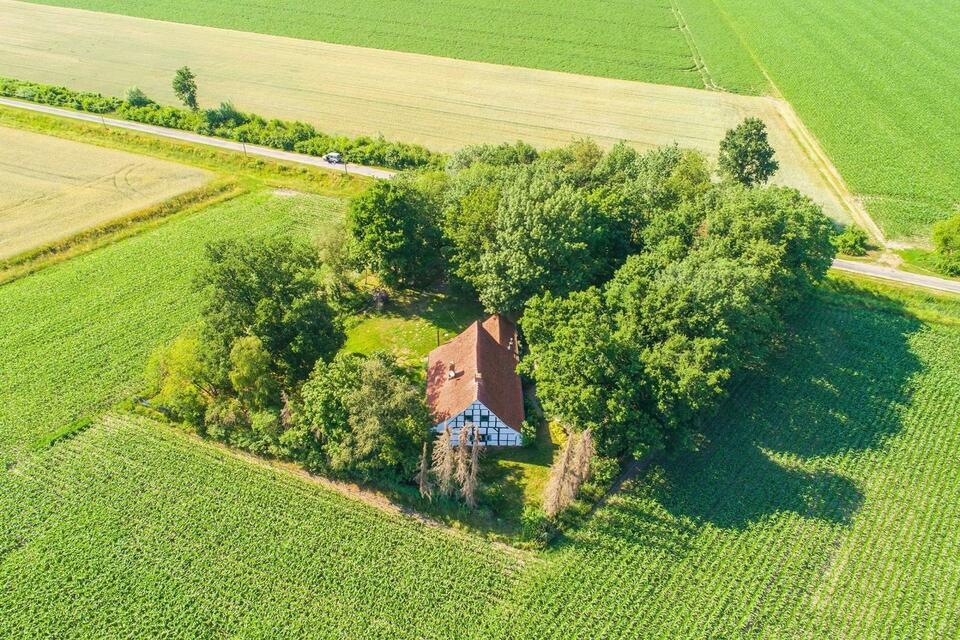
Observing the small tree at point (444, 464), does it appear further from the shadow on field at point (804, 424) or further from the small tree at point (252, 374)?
the shadow on field at point (804, 424)

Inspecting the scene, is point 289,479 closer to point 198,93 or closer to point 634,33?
point 198,93

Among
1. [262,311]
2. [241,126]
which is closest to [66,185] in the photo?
[241,126]

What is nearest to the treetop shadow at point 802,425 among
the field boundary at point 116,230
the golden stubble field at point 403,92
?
the golden stubble field at point 403,92

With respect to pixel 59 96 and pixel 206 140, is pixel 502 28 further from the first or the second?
pixel 59 96

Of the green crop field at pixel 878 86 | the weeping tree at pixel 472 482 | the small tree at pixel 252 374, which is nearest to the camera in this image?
the weeping tree at pixel 472 482

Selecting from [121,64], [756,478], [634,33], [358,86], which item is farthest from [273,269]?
[634,33]

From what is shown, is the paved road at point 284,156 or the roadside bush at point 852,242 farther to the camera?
the roadside bush at point 852,242
